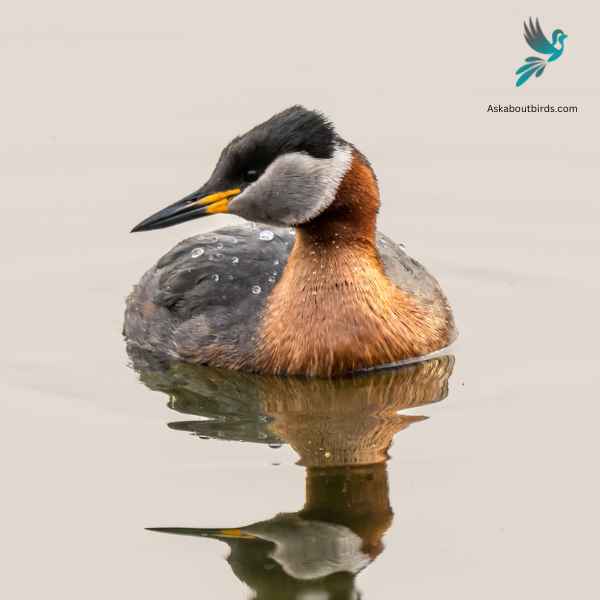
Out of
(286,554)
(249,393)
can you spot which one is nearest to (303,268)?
(249,393)

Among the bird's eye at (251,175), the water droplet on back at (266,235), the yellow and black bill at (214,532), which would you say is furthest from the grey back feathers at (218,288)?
the yellow and black bill at (214,532)

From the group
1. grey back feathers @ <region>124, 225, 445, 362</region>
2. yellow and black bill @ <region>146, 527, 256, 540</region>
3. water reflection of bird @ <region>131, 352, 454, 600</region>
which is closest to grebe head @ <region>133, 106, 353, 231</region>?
grey back feathers @ <region>124, 225, 445, 362</region>

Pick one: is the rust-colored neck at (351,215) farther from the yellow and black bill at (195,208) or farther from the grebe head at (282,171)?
the yellow and black bill at (195,208)

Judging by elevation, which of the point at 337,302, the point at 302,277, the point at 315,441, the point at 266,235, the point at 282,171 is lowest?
the point at 315,441

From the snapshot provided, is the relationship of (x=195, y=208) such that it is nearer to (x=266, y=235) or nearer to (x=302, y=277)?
(x=302, y=277)

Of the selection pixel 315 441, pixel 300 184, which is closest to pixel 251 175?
pixel 300 184

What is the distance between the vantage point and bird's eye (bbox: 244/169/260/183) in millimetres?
11016

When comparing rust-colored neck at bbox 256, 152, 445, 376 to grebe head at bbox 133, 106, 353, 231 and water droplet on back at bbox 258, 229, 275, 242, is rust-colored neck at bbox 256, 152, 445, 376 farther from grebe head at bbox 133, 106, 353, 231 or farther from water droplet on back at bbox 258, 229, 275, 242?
water droplet on back at bbox 258, 229, 275, 242

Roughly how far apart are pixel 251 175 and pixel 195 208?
1.75 ft

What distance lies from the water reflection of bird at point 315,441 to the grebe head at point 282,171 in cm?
140

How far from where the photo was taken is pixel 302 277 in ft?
36.8

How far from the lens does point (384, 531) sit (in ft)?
28.5

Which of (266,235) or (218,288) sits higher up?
(266,235)

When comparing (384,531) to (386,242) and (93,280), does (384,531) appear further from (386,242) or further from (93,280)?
(93,280)
